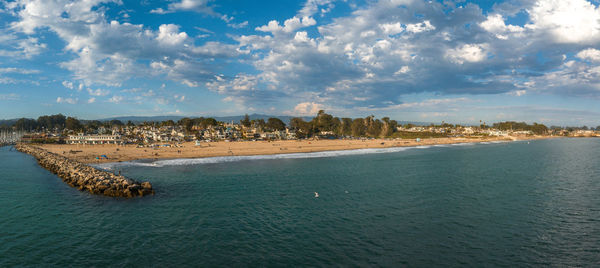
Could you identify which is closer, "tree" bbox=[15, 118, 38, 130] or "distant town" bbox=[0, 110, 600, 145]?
"distant town" bbox=[0, 110, 600, 145]

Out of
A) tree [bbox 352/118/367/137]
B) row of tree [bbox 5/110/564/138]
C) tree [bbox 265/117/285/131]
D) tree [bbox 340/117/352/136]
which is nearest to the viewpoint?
row of tree [bbox 5/110/564/138]

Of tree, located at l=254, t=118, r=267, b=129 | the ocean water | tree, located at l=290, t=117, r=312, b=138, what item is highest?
tree, located at l=254, t=118, r=267, b=129

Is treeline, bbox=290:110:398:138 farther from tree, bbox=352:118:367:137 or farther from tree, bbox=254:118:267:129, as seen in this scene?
tree, bbox=254:118:267:129

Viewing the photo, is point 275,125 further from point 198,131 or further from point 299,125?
point 198,131

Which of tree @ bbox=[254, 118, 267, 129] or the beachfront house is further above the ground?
tree @ bbox=[254, 118, 267, 129]

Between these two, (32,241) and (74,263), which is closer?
(74,263)

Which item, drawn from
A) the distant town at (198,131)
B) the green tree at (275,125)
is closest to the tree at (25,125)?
the distant town at (198,131)

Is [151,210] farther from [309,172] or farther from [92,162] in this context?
[92,162]

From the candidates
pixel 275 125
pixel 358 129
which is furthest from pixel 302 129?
pixel 358 129

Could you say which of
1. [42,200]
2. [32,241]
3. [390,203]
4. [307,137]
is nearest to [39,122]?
[307,137]

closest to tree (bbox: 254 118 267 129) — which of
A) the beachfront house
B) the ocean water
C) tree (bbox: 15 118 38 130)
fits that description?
the beachfront house
